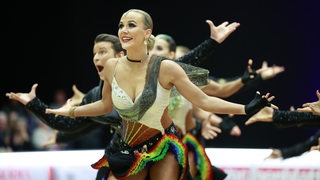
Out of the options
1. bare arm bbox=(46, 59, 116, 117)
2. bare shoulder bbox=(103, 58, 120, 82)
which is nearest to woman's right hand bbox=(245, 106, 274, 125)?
bare arm bbox=(46, 59, 116, 117)

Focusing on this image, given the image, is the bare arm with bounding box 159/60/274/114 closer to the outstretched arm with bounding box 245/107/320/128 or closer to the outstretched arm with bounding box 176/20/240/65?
the outstretched arm with bounding box 245/107/320/128

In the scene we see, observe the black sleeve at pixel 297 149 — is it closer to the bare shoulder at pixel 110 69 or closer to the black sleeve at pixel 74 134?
the bare shoulder at pixel 110 69

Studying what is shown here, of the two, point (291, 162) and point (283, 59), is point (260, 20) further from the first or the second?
point (291, 162)

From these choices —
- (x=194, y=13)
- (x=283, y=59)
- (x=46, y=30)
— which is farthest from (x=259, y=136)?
(x=46, y=30)

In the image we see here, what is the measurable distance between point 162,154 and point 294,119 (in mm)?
1352

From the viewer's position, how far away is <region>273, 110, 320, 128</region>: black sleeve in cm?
530

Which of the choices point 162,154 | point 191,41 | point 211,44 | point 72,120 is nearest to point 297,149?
point 211,44

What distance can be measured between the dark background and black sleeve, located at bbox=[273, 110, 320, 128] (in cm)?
384

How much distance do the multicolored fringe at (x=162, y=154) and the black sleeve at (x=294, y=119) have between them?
1.13m

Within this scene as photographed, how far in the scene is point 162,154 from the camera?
14.7ft

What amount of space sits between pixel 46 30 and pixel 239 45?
2.84 meters

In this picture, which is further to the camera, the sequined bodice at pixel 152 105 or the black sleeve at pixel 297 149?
the black sleeve at pixel 297 149

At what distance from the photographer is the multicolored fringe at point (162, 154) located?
4.46 meters

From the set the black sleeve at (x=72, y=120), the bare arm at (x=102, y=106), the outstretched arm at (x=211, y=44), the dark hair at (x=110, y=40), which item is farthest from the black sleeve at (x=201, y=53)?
the bare arm at (x=102, y=106)
